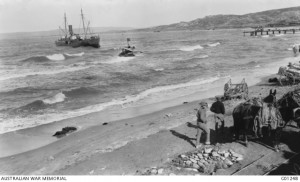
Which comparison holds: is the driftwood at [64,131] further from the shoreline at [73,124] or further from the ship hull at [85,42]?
the ship hull at [85,42]

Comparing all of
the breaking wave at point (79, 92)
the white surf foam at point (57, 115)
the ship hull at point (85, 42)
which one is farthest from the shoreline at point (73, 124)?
the ship hull at point (85, 42)

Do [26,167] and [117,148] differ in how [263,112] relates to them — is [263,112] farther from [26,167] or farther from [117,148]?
[26,167]

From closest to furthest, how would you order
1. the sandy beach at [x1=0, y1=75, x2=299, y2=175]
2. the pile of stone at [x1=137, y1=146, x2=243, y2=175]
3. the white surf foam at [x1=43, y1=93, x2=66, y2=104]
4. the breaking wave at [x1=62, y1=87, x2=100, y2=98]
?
the pile of stone at [x1=137, y1=146, x2=243, y2=175] → the sandy beach at [x1=0, y1=75, x2=299, y2=175] → the white surf foam at [x1=43, y1=93, x2=66, y2=104] → the breaking wave at [x1=62, y1=87, x2=100, y2=98]

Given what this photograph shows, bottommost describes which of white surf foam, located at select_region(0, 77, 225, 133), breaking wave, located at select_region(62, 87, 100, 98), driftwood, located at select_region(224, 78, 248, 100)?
white surf foam, located at select_region(0, 77, 225, 133)

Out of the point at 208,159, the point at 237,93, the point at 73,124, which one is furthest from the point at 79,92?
the point at 208,159

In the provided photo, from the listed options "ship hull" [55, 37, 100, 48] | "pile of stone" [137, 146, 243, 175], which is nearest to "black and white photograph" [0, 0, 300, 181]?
"pile of stone" [137, 146, 243, 175]

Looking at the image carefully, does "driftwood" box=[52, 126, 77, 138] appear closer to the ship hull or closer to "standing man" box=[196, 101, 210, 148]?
"standing man" box=[196, 101, 210, 148]

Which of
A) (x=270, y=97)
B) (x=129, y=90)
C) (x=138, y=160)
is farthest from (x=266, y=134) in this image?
(x=129, y=90)

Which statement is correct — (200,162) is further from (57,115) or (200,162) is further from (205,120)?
(57,115)

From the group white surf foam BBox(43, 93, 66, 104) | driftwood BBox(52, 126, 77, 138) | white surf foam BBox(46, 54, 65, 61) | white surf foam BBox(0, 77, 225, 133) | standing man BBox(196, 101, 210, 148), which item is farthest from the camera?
white surf foam BBox(46, 54, 65, 61)
